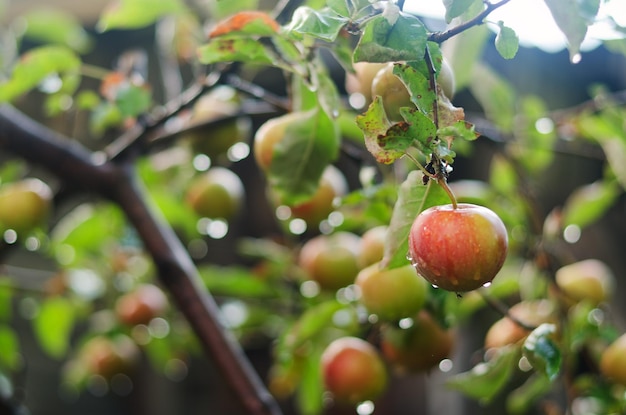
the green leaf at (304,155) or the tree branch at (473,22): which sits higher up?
the tree branch at (473,22)

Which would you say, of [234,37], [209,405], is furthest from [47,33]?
[209,405]

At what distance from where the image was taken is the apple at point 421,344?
0.64 meters

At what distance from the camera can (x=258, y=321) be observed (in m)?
1.03

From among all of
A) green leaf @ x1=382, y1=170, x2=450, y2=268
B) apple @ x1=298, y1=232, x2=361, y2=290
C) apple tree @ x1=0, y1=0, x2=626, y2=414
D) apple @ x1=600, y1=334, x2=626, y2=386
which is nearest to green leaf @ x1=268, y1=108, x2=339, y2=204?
apple tree @ x1=0, y1=0, x2=626, y2=414

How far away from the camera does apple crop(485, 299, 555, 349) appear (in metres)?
0.66

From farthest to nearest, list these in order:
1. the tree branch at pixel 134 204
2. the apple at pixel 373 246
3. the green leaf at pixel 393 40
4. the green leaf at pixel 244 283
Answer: the green leaf at pixel 244 283 → the tree branch at pixel 134 204 → the apple at pixel 373 246 → the green leaf at pixel 393 40

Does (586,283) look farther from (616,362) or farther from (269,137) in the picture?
(269,137)

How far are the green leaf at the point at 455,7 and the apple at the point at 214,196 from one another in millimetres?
543

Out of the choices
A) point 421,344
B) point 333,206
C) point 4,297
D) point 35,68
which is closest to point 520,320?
point 421,344

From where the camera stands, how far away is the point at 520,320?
26.2 inches

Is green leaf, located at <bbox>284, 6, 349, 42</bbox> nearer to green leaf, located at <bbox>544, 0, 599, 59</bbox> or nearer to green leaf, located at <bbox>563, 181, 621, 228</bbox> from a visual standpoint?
green leaf, located at <bbox>544, 0, 599, 59</bbox>

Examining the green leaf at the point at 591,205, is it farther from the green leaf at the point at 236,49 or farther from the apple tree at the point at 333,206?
the green leaf at the point at 236,49

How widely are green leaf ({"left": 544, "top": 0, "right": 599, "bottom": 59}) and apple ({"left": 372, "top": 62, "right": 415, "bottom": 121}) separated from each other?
0.30 ft

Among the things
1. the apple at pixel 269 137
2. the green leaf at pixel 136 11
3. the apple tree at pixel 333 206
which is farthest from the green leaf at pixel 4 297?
the apple at pixel 269 137
